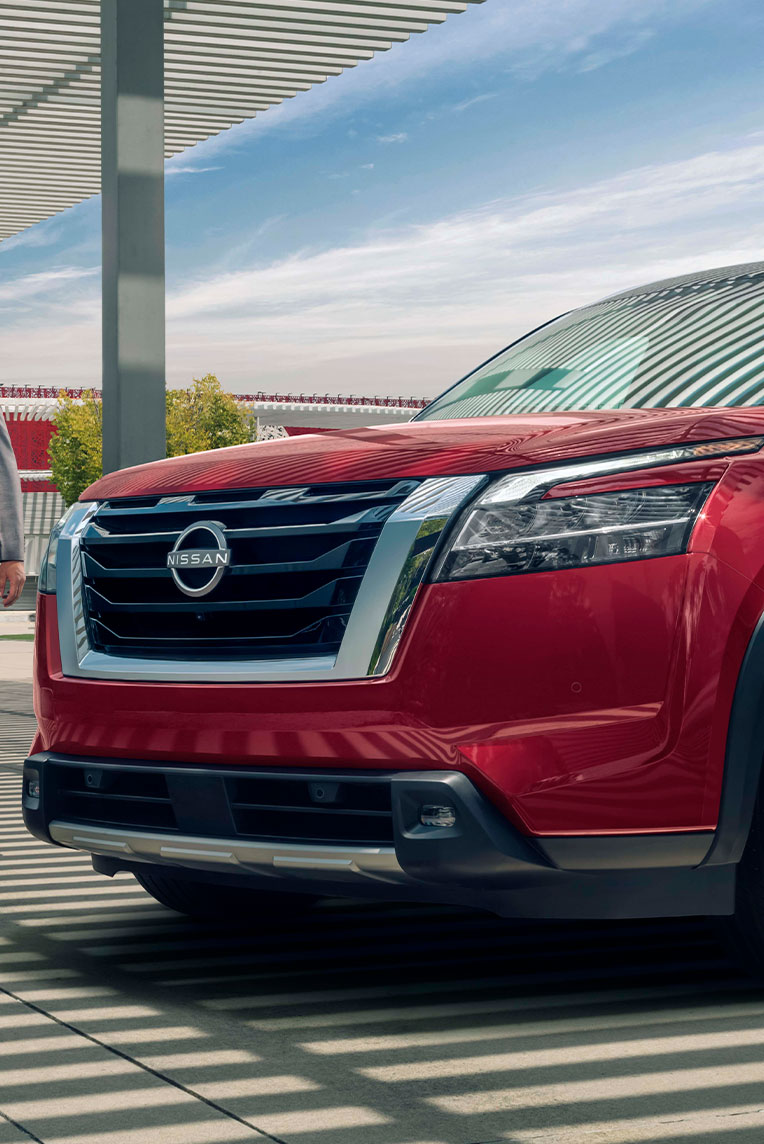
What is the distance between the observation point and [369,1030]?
3527 mm

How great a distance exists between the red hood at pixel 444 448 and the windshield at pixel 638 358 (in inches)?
20.3

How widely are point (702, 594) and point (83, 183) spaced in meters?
13.4

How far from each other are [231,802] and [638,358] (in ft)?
6.52

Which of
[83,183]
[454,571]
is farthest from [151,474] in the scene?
[83,183]

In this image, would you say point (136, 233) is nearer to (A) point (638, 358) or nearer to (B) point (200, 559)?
(A) point (638, 358)

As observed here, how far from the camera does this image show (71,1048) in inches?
134

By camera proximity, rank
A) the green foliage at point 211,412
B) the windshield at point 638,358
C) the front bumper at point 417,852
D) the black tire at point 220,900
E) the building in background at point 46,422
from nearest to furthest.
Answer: the front bumper at point 417,852 → the windshield at point 638,358 → the black tire at point 220,900 → the building in background at point 46,422 → the green foliage at point 211,412

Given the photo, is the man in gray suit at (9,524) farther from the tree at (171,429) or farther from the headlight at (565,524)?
the tree at (171,429)

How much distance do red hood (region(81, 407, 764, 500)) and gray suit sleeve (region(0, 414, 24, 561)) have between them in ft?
5.65

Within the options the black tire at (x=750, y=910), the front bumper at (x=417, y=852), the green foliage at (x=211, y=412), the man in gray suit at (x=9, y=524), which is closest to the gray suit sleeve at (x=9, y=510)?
the man in gray suit at (x=9, y=524)

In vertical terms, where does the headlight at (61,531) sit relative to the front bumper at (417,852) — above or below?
above

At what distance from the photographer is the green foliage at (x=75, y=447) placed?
6569 centimetres

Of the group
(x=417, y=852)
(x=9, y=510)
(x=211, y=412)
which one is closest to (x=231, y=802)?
(x=417, y=852)

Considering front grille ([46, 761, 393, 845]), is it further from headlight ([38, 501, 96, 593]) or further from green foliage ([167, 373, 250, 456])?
green foliage ([167, 373, 250, 456])
